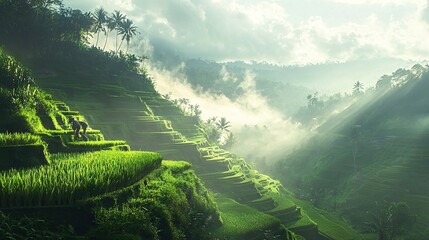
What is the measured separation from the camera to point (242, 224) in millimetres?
42375

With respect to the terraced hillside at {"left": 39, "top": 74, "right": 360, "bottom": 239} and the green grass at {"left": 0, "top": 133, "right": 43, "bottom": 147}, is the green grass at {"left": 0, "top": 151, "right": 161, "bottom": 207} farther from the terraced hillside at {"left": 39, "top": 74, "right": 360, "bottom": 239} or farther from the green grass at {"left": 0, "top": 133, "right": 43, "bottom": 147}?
the terraced hillside at {"left": 39, "top": 74, "right": 360, "bottom": 239}

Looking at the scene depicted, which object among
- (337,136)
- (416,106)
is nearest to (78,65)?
(337,136)

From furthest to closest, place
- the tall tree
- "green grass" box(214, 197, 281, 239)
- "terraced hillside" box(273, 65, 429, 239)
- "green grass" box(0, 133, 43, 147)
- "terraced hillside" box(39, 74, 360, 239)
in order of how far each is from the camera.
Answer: the tall tree, "terraced hillside" box(273, 65, 429, 239), "terraced hillside" box(39, 74, 360, 239), "green grass" box(214, 197, 281, 239), "green grass" box(0, 133, 43, 147)

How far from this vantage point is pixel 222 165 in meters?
65.9

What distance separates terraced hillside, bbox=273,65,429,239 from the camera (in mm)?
92438

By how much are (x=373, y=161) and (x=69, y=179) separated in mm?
110929

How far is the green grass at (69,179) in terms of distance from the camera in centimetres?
1805

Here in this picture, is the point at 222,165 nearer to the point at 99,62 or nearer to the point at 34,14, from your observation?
the point at 99,62

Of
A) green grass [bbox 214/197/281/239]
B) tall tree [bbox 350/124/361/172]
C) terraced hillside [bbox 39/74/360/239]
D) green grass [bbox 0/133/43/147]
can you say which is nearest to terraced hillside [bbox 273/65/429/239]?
tall tree [bbox 350/124/361/172]

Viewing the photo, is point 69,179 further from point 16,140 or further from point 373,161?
point 373,161

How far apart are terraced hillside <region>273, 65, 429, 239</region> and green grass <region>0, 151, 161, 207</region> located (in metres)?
69.7

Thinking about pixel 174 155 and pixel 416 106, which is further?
pixel 416 106

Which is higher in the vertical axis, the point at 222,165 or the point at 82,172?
the point at 82,172

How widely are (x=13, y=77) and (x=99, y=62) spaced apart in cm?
5762
